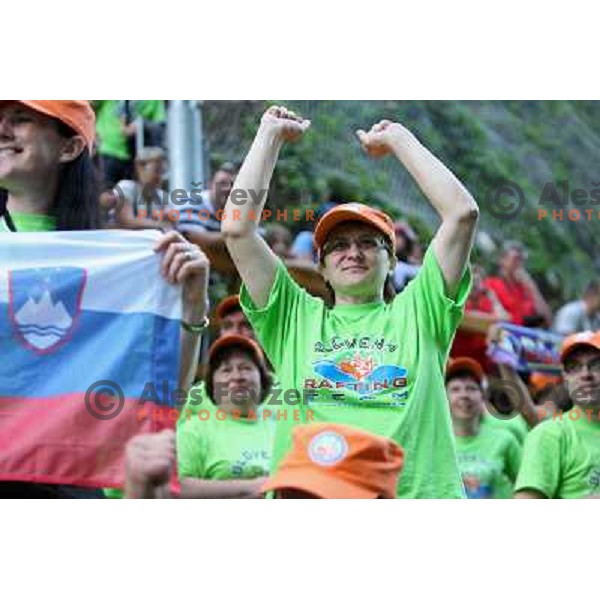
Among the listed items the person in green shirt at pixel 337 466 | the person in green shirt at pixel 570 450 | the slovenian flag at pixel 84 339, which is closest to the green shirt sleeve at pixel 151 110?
the slovenian flag at pixel 84 339

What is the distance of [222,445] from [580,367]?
1322 millimetres

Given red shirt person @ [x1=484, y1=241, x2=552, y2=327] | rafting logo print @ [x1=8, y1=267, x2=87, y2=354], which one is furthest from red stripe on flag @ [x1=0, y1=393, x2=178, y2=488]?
red shirt person @ [x1=484, y1=241, x2=552, y2=327]

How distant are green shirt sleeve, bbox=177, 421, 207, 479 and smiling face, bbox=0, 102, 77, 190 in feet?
3.45

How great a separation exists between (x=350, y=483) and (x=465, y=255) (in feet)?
2.95

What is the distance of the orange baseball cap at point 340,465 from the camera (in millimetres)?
5129

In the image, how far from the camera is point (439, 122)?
7.77 meters

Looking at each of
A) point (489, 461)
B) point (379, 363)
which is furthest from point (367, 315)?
point (489, 461)

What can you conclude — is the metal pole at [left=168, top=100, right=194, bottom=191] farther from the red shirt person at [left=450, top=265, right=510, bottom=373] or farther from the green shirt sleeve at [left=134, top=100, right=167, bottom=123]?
the red shirt person at [left=450, top=265, right=510, bottom=373]

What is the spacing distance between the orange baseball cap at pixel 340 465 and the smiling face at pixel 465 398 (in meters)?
1.87

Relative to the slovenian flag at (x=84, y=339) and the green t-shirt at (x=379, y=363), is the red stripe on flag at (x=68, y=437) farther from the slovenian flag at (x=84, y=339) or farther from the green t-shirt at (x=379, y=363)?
the green t-shirt at (x=379, y=363)

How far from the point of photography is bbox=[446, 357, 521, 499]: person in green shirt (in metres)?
6.91

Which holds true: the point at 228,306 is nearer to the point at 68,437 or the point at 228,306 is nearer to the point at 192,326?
the point at 192,326

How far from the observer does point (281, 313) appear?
18.7 ft
